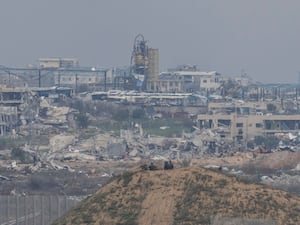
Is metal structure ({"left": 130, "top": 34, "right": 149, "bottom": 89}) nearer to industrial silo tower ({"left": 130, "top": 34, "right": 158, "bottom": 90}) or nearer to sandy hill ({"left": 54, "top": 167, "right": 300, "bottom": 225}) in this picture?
industrial silo tower ({"left": 130, "top": 34, "right": 158, "bottom": 90})

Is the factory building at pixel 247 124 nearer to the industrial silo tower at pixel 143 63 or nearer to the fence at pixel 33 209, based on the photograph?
the industrial silo tower at pixel 143 63

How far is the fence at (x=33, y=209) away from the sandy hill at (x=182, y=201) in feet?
24.6

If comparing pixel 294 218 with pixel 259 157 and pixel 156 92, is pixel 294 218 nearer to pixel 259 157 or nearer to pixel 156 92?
pixel 259 157

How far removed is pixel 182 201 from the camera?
24812mm

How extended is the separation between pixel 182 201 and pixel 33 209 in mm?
9893

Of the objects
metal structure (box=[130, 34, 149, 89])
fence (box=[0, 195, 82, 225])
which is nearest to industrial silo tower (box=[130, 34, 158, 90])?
metal structure (box=[130, 34, 149, 89])

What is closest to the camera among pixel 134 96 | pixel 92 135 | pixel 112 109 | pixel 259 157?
pixel 259 157

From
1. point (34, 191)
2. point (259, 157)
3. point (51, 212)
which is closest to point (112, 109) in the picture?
point (259, 157)

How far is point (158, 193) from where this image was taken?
990 inches

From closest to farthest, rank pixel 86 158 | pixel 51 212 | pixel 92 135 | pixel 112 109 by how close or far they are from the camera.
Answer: pixel 51 212 < pixel 86 158 < pixel 92 135 < pixel 112 109

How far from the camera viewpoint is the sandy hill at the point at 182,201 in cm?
2416

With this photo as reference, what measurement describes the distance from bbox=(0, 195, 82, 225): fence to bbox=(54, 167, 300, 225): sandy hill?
7.51 m

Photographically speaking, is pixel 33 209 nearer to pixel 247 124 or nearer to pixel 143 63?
pixel 247 124

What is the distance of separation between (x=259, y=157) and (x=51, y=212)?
2329 centimetres
